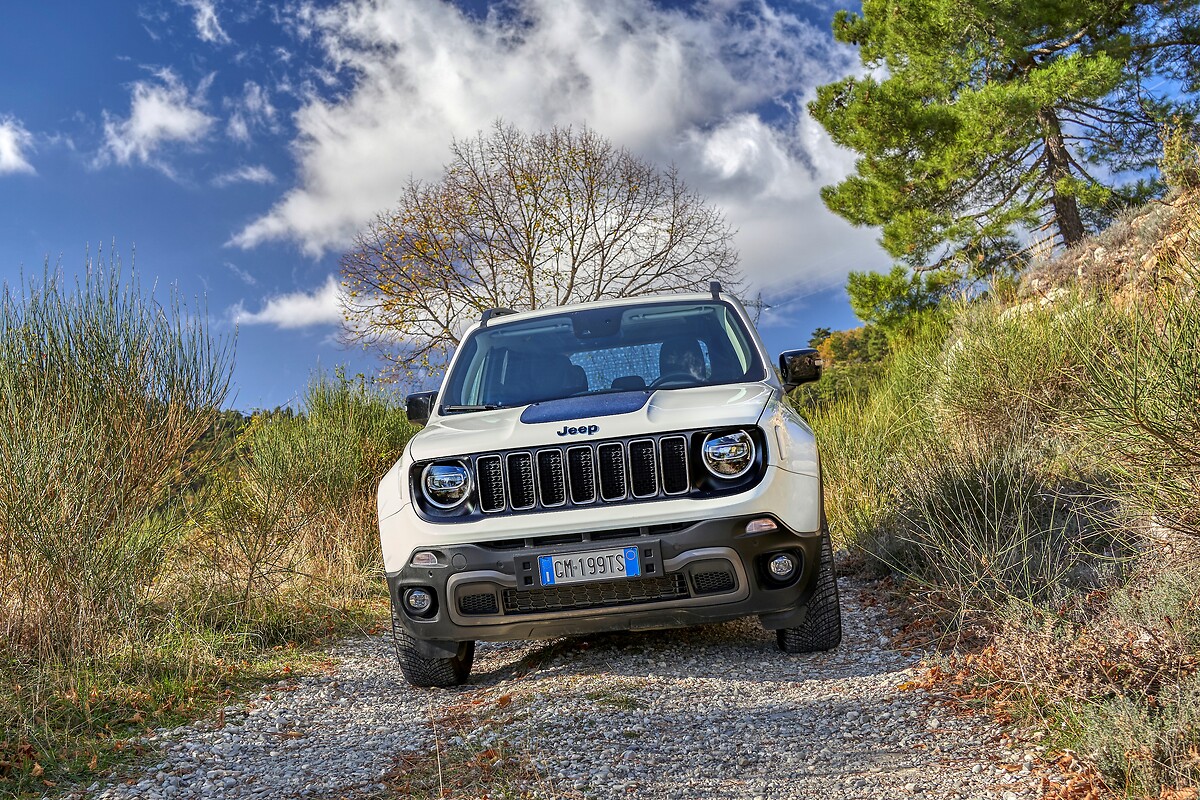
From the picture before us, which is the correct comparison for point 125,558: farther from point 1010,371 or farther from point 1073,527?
point 1010,371

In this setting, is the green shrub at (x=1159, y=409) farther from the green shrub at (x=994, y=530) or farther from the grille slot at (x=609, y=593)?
the grille slot at (x=609, y=593)

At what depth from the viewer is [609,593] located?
4.53 m

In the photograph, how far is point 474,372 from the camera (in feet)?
19.4

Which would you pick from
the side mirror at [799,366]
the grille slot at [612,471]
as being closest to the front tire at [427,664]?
the grille slot at [612,471]

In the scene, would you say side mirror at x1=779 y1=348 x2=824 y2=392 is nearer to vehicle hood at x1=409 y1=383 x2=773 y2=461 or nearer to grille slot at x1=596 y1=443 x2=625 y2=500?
vehicle hood at x1=409 y1=383 x2=773 y2=461

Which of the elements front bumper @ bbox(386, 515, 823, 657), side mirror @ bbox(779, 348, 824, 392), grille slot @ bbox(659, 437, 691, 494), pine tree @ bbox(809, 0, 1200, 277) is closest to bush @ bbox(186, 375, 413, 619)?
front bumper @ bbox(386, 515, 823, 657)

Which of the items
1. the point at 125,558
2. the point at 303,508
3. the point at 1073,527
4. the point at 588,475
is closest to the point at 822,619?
the point at 588,475

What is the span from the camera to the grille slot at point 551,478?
15.0ft

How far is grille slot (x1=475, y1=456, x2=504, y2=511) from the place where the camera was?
15.2 feet

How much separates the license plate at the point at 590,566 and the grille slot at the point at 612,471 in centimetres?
29

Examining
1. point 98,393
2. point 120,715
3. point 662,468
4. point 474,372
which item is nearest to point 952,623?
point 662,468

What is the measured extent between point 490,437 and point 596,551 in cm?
78

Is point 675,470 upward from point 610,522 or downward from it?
upward

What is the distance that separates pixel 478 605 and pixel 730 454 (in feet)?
4.71
